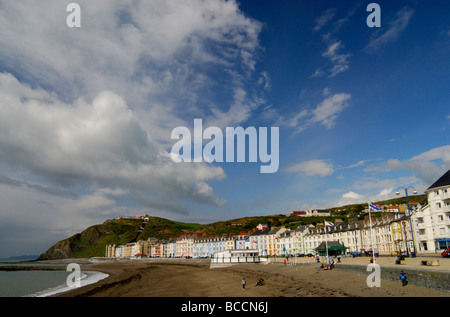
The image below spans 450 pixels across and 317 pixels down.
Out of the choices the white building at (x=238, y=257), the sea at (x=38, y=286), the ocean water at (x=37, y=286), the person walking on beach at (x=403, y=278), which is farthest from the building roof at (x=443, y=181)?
the ocean water at (x=37, y=286)

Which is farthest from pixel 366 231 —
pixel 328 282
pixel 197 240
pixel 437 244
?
pixel 197 240

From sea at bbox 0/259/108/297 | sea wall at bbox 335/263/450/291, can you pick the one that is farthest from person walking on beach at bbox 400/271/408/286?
sea at bbox 0/259/108/297

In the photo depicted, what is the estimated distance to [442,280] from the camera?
1914 centimetres

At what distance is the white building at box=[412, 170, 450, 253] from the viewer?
170 feet

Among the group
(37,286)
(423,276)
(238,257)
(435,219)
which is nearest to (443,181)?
(435,219)

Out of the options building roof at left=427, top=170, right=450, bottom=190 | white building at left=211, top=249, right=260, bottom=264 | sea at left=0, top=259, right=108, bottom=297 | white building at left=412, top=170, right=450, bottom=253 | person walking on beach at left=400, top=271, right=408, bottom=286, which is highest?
building roof at left=427, top=170, right=450, bottom=190

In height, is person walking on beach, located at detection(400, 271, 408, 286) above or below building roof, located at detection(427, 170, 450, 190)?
below

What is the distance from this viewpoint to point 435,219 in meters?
53.7

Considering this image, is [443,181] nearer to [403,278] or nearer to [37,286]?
[403,278]

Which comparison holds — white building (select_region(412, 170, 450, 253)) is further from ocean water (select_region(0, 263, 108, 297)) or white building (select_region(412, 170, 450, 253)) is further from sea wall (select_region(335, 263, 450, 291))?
ocean water (select_region(0, 263, 108, 297))

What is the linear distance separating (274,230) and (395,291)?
92.0m

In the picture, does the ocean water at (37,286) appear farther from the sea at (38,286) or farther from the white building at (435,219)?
the white building at (435,219)

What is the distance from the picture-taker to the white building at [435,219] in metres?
51.7
